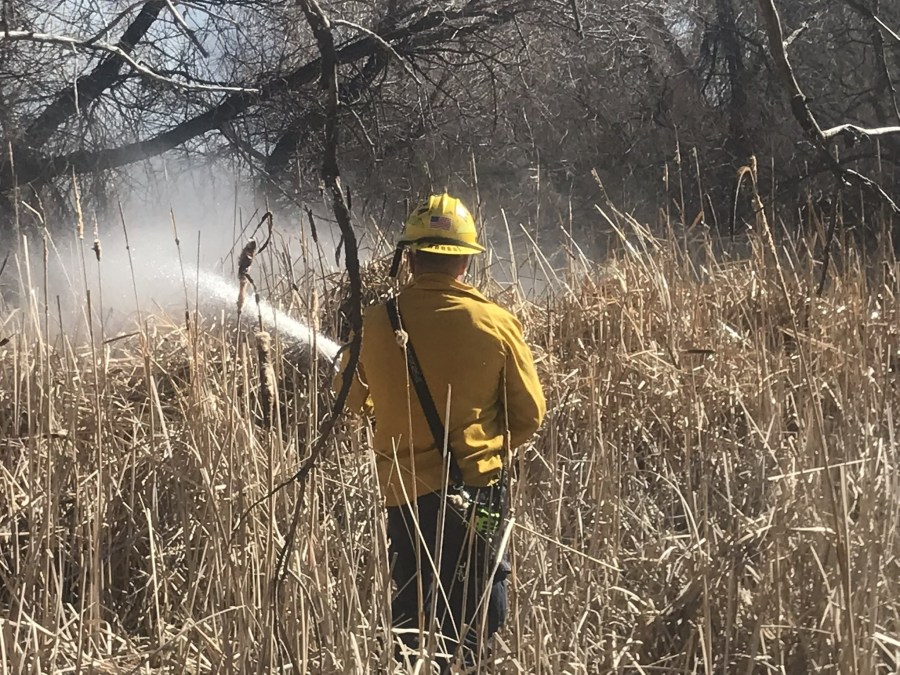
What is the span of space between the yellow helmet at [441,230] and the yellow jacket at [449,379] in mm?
65

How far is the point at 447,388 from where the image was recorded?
1.85m

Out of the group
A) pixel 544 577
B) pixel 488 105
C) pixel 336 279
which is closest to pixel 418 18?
pixel 488 105

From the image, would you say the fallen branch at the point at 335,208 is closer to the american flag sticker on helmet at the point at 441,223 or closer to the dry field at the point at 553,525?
the dry field at the point at 553,525

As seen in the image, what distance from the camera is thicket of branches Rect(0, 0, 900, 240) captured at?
18.2 feet

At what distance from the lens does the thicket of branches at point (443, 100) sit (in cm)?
554

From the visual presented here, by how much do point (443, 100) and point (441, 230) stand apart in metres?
4.71

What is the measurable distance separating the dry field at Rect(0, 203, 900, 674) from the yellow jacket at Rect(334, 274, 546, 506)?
0.09 metres

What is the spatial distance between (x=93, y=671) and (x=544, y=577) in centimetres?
76

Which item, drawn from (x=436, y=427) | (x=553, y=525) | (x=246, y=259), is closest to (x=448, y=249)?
(x=436, y=427)

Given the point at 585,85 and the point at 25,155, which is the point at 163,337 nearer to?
the point at 25,155

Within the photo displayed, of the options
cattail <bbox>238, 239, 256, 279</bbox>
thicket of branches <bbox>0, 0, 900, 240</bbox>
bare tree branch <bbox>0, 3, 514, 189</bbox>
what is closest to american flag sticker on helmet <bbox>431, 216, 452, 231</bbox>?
cattail <bbox>238, 239, 256, 279</bbox>

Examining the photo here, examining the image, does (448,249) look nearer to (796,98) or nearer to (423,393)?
(423,393)

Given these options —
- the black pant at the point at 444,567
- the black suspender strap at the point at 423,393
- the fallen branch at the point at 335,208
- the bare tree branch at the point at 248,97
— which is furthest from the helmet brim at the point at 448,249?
the bare tree branch at the point at 248,97

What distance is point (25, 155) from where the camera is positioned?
222 inches
